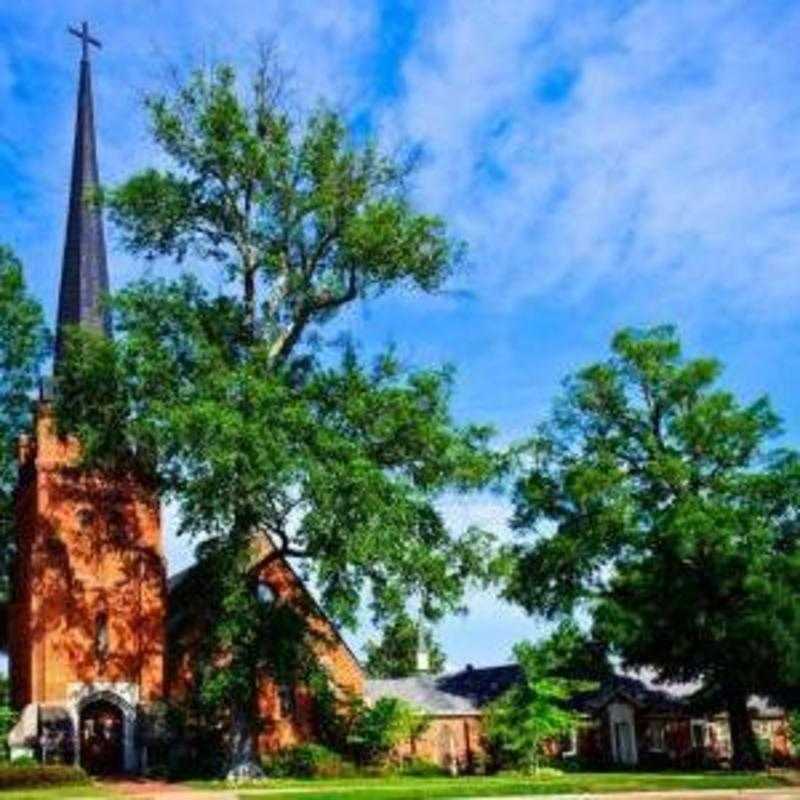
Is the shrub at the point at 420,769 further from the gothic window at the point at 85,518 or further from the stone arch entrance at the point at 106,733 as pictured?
the gothic window at the point at 85,518

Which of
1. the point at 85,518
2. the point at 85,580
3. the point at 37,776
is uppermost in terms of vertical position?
the point at 85,518

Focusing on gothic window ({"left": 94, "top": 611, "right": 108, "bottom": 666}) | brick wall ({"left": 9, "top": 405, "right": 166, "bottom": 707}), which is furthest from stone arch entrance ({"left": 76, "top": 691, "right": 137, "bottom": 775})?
gothic window ({"left": 94, "top": 611, "right": 108, "bottom": 666})

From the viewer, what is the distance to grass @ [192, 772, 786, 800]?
3356cm

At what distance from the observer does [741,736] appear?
50.1 metres

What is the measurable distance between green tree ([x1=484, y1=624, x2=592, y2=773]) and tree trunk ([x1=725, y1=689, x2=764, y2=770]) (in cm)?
565

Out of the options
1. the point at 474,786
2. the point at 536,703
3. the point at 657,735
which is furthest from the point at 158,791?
the point at 657,735

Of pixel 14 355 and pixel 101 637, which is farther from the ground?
pixel 14 355

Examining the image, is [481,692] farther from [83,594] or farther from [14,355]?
[14,355]

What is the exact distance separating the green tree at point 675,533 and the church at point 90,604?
10899 millimetres

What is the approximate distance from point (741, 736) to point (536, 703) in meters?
8.20

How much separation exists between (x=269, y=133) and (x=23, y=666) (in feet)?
75.9

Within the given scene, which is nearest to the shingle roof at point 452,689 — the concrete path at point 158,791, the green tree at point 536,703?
the green tree at point 536,703

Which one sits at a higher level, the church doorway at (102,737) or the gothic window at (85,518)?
the gothic window at (85,518)

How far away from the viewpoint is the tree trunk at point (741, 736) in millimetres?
49375
